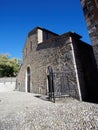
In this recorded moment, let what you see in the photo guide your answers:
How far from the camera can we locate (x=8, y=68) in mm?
29344

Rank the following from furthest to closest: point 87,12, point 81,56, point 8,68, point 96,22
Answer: point 8,68
point 81,56
point 87,12
point 96,22

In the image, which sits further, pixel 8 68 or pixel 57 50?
pixel 8 68

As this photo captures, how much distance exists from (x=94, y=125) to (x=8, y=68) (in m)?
29.6

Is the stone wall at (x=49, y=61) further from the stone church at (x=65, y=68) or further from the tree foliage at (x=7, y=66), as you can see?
the tree foliage at (x=7, y=66)

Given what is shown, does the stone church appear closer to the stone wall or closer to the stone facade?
the stone wall

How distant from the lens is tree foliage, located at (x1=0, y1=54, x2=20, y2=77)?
93.7ft

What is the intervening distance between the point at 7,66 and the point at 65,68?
81.0 feet

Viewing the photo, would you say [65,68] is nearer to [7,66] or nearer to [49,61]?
[49,61]

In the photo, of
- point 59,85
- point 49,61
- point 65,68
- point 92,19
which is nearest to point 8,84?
point 49,61

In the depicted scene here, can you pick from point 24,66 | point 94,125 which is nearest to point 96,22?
point 94,125

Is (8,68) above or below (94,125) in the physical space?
above

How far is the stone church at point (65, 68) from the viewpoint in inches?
311

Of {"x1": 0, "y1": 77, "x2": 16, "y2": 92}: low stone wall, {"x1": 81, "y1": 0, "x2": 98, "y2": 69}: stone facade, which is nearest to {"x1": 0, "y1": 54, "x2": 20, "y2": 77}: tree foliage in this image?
{"x1": 0, "y1": 77, "x2": 16, "y2": 92}: low stone wall

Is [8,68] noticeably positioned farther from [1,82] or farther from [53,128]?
[53,128]
